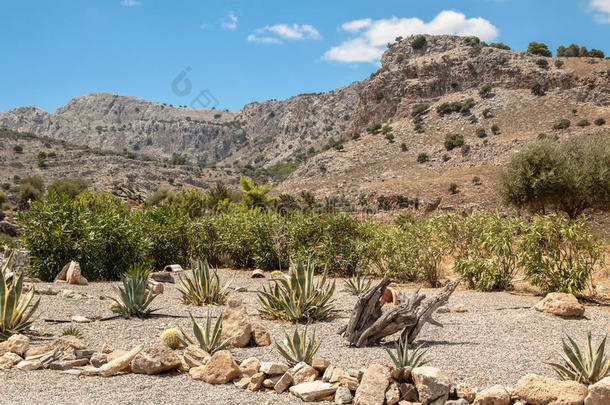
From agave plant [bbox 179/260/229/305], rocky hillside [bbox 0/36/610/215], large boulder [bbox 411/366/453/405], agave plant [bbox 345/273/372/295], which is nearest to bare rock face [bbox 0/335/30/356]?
agave plant [bbox 179/260/229/305]

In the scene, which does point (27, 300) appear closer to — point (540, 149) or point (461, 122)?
point (540, 149)

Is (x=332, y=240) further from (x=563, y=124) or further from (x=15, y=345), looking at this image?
(x=563, y=124)

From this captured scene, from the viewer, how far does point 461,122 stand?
55.4 m

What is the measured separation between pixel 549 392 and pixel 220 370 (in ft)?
9.19

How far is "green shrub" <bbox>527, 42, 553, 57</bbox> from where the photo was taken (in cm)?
6391

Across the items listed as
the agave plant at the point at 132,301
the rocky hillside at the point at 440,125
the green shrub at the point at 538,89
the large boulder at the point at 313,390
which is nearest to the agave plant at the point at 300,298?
the agave plant at the point at 132,301

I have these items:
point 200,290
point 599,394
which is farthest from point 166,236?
point 599,394

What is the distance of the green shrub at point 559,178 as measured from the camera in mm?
16016

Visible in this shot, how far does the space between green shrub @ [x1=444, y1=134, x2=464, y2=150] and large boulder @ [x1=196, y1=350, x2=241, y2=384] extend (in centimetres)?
4861

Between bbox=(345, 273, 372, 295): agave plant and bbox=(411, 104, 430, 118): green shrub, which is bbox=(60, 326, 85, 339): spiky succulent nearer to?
bbox=(345, 273, 372, 295): agave plant

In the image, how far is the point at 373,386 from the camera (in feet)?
12.2

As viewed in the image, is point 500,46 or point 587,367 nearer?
point 587,367

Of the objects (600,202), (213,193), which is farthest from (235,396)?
(213,193)

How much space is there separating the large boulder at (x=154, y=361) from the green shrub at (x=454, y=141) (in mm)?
48673
